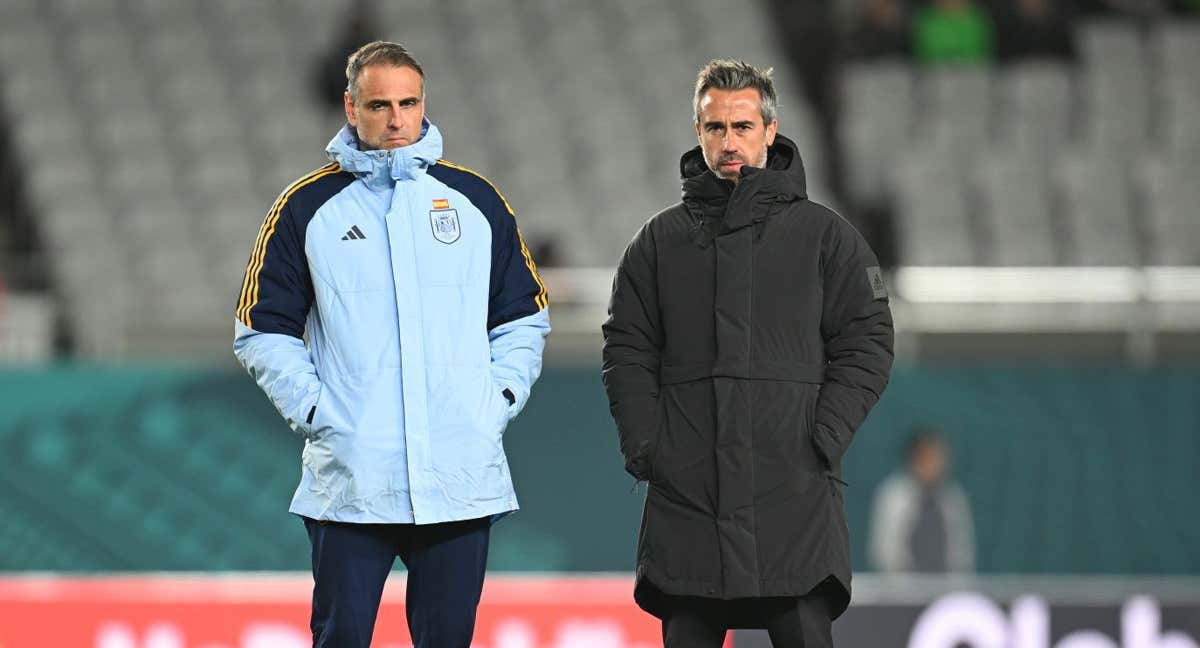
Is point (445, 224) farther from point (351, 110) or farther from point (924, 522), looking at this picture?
point (924, 522)

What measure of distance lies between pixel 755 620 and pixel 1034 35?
345 inches

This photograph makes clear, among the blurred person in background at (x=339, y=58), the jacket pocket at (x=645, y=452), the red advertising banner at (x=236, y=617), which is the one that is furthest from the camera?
the blurred person in background at (x=339, y=58)

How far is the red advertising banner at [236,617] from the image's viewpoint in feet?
Answer: 20.9

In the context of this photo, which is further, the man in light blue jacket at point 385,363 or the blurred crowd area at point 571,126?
the blurred crowd area at point 571,126

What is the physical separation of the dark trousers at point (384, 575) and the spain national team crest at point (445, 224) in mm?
634

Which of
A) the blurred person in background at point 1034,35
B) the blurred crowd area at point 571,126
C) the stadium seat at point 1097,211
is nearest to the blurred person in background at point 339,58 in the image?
the blurred crowd area at point 571,126

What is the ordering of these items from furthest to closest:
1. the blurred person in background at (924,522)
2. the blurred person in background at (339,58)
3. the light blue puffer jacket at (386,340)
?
the blurred person in background at (339,58) → the blurred person in background at (924,522) → the light blue puffer jacket at (386,340)

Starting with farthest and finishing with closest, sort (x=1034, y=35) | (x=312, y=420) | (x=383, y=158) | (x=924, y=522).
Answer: (x=1034, y=35)
(x=924, y=522)
(x=383, y=158)
(x=312, y=420)

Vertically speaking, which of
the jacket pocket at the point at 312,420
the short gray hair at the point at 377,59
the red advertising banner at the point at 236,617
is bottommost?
the red advertising banner at the point at 236,617

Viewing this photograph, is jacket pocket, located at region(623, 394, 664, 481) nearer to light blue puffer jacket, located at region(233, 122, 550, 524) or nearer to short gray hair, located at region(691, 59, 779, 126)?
light blue puffer jacket, located at region(233, 122, 550, 524)

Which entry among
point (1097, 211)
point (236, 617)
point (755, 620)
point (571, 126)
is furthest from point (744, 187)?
point (571, 126)

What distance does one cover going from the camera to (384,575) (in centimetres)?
420

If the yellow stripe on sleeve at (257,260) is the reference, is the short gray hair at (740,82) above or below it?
above

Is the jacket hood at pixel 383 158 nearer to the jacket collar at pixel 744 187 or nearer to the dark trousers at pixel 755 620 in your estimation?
the jacket collar at pixel 744 187
